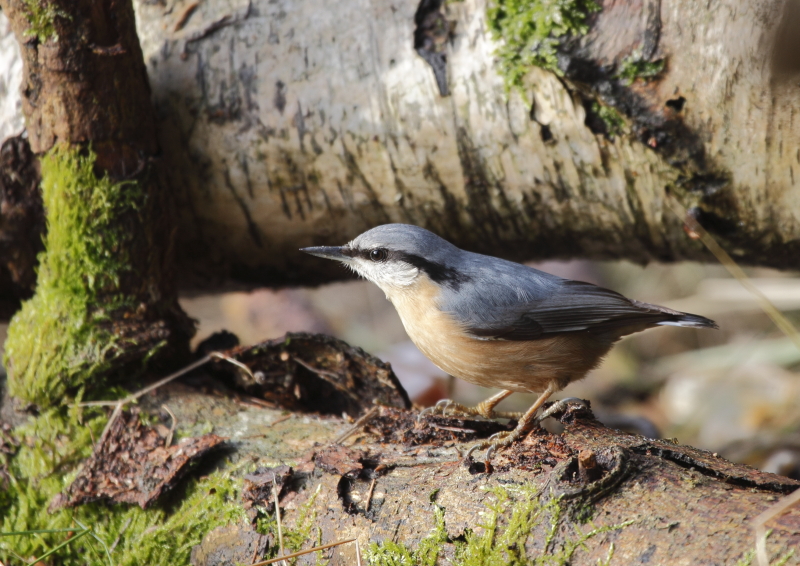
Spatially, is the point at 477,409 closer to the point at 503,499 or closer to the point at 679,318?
the point at 679,318

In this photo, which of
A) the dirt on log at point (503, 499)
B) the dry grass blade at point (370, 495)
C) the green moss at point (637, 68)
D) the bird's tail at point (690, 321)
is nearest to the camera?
the dirt on log at point (503, 499)

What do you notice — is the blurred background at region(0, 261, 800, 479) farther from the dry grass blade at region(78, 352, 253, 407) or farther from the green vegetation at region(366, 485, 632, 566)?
the green vegetation at region(366, 485, 632, 566)

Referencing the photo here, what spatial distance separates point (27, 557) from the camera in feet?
8.02

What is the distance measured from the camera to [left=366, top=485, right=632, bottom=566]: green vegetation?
5.58ft

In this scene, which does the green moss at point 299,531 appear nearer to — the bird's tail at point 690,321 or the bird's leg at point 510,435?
the bird's leg at point 510,435

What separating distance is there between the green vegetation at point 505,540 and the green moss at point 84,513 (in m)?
0.68

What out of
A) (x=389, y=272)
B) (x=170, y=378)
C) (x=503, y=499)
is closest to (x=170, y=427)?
(x=170, y=378)

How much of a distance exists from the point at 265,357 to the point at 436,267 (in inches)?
34.7

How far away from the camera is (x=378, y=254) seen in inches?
118

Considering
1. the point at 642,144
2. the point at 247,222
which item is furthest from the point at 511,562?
the point at 247,222

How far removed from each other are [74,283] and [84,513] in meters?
1.00

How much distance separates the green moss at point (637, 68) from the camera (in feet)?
8.42

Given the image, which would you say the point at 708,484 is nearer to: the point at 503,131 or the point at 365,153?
the point at 503,131

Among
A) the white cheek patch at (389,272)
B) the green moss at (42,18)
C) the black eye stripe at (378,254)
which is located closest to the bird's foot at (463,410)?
the white cheek patch at (389,272)
